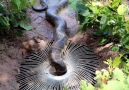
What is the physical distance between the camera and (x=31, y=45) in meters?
4.90

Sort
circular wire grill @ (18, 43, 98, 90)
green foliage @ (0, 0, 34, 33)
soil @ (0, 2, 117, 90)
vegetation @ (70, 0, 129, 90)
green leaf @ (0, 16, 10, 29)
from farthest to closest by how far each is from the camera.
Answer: green foliage @ (0, 0, 34, 33) → green leaf @ (0, 16, 10, 29) → soil @ (0, 2, 117, 90) → circular wire grill @ (18, 43, 98, 90) → vegetation @ (70, 0, 129, 90)

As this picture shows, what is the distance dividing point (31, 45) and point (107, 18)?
1.66 meters

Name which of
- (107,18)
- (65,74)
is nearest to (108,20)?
(107,18)

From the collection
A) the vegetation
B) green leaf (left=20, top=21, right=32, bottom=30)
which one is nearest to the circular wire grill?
the vegetation

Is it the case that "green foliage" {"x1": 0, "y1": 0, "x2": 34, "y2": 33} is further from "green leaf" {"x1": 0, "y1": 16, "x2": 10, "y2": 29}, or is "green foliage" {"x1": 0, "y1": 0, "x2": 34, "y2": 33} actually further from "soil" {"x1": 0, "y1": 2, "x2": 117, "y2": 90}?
"soil" {"x1": 0, "y1": 2, "x2": 117, "y2": 90}

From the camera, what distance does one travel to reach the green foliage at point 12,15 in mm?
4575

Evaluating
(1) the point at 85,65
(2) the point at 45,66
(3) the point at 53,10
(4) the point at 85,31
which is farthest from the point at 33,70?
(3) the point at 53,10

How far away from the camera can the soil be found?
13.6 feet

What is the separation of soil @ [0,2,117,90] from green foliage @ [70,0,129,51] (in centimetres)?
21

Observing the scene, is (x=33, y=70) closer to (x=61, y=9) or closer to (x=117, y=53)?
(x=117, y=53)

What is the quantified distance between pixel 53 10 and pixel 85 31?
4.76 ft

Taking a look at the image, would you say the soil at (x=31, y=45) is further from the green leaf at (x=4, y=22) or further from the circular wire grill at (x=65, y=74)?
the green leaf at (x=4, y=22)

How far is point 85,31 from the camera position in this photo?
488cm

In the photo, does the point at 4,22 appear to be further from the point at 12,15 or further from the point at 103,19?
the point at 103,19
